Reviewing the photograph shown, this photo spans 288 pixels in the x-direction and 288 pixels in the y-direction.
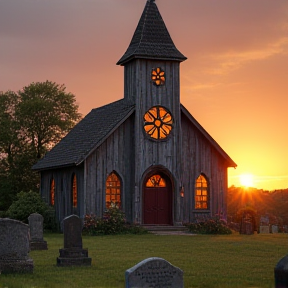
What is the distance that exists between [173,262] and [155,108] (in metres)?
18.6

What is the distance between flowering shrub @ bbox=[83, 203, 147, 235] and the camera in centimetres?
3669

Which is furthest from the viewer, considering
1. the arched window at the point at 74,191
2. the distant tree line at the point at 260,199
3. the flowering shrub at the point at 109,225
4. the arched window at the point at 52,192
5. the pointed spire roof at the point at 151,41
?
the distant tree line at the point at 260,199

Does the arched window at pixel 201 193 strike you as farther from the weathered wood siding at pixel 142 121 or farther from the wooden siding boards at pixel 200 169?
the weathered wood siding at pixel 142 121

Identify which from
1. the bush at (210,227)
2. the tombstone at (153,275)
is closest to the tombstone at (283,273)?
the tombstone at (153,275)

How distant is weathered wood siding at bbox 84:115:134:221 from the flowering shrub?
962mm

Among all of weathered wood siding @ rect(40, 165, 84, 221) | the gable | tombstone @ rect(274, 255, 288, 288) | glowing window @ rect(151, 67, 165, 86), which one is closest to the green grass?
tombstone @ rect(274, 255, 288, 288)

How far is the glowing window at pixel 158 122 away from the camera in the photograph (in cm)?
3906

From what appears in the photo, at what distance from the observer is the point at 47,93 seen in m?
60.2

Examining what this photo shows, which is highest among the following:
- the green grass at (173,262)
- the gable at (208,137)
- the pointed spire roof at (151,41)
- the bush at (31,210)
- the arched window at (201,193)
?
the pointed spire roof at (151,41)

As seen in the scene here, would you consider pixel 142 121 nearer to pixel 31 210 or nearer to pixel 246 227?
pixel 246 227

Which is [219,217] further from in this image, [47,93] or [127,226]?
[47,93]

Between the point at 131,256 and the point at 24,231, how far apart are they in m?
5.68

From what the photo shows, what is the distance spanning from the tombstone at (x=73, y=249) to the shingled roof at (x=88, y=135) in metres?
16.0

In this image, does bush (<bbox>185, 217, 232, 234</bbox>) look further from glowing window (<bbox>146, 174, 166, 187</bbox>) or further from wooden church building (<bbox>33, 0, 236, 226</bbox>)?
glowing window (<bbox>146, 174, 166, 187</bbox>)
